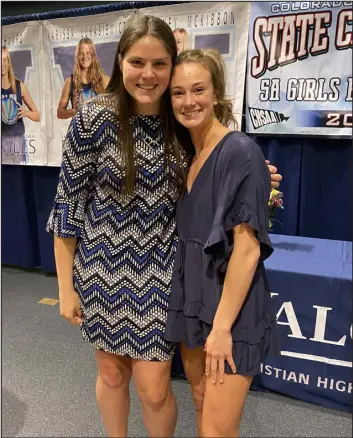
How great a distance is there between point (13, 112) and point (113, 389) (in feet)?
9.07

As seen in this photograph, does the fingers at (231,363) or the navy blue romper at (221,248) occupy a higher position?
the navy blue romper at (221,248)

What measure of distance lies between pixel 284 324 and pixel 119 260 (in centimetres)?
98

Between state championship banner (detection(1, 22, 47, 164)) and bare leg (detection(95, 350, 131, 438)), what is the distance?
94.8 inches

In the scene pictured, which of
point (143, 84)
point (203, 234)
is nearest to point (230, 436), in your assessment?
point (203, 234)

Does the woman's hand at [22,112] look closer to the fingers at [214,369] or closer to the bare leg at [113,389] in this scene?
the bare leg at [113,389]

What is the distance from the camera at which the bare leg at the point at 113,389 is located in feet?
3.84

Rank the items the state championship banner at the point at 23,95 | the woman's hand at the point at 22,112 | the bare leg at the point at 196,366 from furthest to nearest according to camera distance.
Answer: the woman's hand at the point at 22,112, the state championship banner at the point at 23,95, the bare leg at the point at 196,366

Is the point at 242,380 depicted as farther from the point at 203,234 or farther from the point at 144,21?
the point at 144,21

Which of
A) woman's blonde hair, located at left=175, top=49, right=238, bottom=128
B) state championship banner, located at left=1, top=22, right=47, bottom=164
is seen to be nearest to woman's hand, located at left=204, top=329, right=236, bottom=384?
woman's blonde hair, located at left=175, top=49, right=238, bottom=128

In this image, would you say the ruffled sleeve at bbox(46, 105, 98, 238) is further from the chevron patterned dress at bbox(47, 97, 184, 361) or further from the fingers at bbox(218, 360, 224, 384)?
the fingers at bbox(218, 360, 224, 384)

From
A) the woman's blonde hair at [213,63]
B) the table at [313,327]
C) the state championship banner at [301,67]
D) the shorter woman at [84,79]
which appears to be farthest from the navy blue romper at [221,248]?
the shorter woman at [84,79]

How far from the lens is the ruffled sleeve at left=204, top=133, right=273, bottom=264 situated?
2.91ft

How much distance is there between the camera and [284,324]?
5.64 feet

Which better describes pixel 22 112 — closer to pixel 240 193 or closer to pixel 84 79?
pixel 84 79
